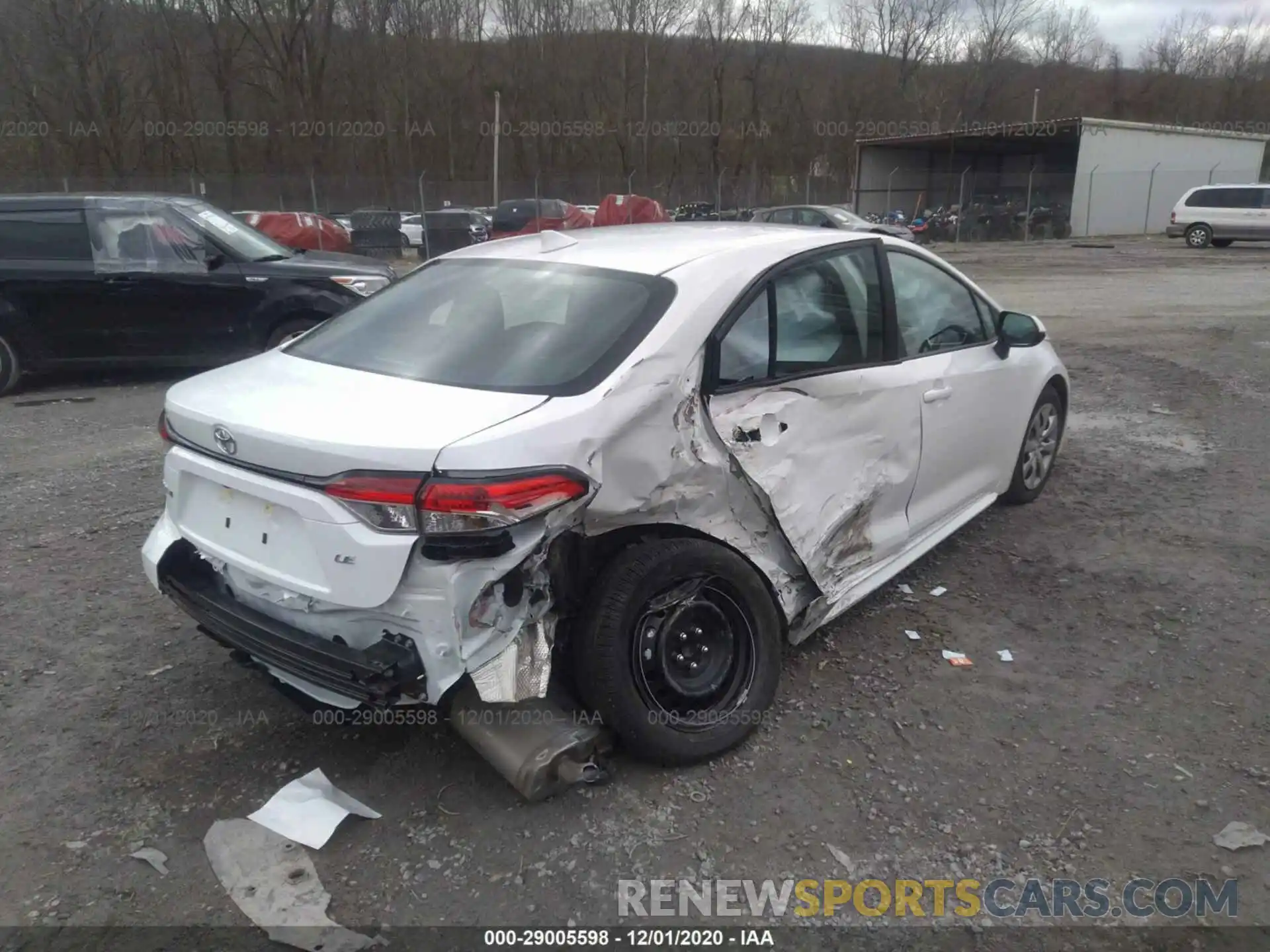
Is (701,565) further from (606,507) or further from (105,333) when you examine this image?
(105,333)

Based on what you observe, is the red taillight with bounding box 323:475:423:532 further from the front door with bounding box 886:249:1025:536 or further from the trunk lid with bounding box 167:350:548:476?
the front door with bounding box 886:249:1025:536

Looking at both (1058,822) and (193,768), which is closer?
(1058,822)

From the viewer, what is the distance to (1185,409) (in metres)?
7.25

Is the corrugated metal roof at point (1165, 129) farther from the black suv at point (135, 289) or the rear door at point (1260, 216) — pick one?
the black suv at point (135, 289)

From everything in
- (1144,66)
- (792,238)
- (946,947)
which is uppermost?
(1144,66)

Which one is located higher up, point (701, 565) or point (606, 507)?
point (606, 507)

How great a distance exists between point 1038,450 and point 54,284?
800cm

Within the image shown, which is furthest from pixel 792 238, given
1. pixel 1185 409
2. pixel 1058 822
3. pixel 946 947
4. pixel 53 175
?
pixel 53 175

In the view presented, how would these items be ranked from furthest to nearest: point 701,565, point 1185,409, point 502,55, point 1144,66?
point 1144,66 < point 502,55 < point 1185,409 < point 701,565

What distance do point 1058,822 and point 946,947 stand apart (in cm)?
63

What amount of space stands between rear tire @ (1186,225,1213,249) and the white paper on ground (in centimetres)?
3010

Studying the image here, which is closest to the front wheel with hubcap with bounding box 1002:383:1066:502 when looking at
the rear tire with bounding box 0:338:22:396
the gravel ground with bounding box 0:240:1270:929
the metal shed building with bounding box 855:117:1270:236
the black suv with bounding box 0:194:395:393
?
the gravel ground with bounding box 0:240:1270:929
